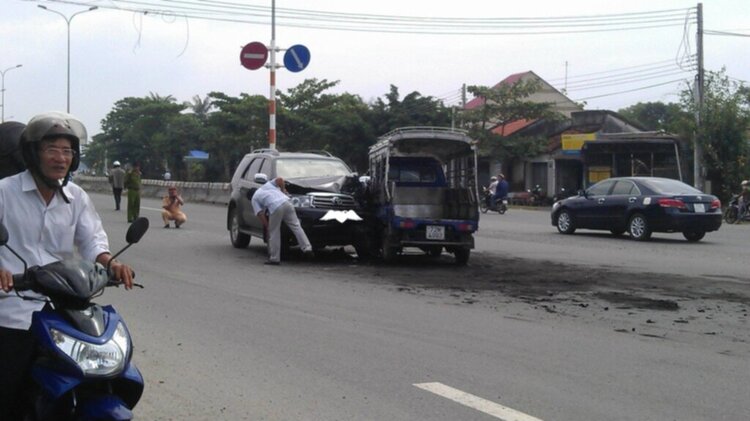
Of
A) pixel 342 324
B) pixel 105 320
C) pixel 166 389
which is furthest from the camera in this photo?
pixel 342 324

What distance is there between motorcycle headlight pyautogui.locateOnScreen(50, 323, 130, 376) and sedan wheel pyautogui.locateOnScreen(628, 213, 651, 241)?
17499 millimetres

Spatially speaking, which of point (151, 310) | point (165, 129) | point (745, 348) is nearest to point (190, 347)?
point (151, 310)

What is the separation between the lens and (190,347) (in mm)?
7816

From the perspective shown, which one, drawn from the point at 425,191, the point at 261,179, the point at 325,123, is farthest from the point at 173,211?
the point at 325,123

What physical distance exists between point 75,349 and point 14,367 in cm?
49

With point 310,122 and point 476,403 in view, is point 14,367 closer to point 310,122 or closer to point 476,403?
point 476,403

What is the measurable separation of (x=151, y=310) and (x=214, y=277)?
3.00 metres

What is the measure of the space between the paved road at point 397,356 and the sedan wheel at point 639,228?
837 centimetres

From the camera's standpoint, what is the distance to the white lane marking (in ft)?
18.6

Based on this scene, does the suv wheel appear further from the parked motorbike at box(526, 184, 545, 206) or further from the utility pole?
the parked motorbike at box(526, 184, 545, 206)

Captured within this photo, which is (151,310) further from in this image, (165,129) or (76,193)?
(165,129)

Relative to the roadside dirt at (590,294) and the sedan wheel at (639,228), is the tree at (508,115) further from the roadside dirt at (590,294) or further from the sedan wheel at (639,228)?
the roadside dirt at (590,294)

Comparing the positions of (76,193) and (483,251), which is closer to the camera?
(76,193)

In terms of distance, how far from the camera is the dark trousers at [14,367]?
398 cm
